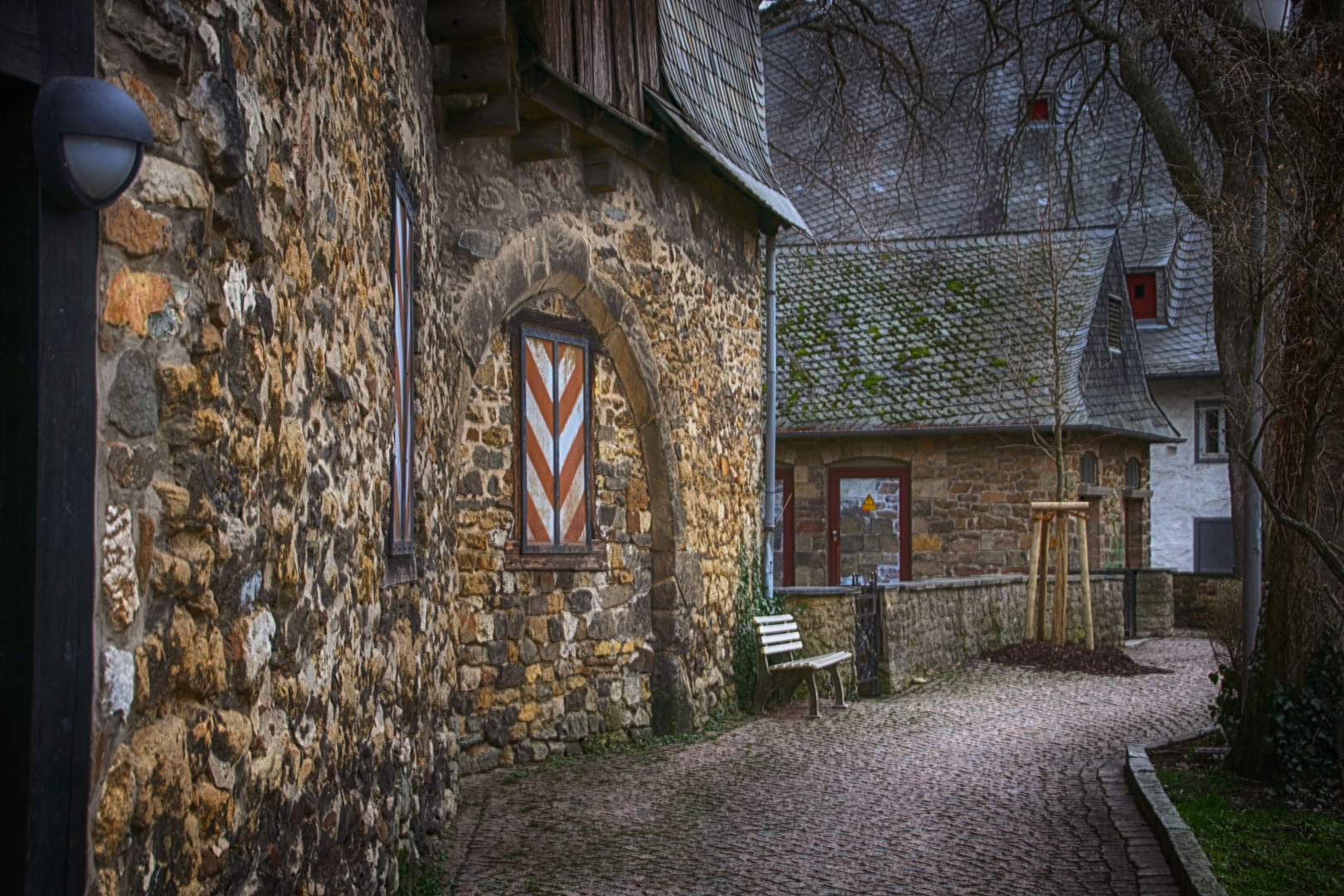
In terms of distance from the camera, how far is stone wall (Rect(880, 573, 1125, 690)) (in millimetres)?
11789

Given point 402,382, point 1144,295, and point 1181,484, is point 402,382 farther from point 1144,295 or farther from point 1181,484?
point 1144,295

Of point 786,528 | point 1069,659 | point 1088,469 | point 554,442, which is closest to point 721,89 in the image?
point 554,442

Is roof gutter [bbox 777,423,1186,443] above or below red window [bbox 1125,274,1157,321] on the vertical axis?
below

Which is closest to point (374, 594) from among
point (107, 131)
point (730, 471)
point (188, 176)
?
point (188, 176)

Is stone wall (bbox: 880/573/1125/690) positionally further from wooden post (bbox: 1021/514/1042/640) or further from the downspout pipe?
the downspout pipe

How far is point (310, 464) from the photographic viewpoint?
351 cm

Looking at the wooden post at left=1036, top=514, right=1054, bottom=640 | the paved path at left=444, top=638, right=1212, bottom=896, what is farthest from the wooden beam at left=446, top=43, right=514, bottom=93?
the wooden post at left=1036, top=514, right=1054, bottom=640

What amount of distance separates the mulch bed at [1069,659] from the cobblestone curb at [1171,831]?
547cm

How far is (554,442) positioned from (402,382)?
3.04 metres

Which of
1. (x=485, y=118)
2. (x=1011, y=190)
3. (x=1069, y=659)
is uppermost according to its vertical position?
(x=1011, y=190)

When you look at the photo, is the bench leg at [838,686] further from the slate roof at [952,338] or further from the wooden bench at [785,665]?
the slate roof at [952,338]

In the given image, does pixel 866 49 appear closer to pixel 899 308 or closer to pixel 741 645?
pixel 899 308

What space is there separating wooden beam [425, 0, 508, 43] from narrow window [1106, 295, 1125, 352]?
1500cm

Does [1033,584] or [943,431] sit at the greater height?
[943,431]
